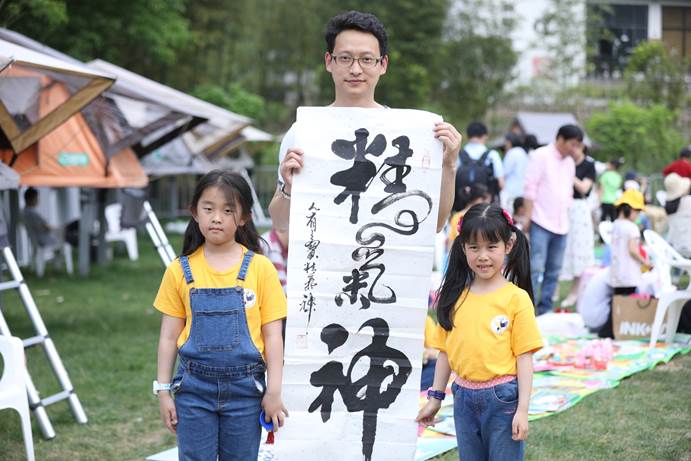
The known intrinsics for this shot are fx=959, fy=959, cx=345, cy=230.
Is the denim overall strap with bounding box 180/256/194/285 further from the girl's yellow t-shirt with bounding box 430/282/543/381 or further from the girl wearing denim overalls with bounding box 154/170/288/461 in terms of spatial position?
the girl's yellow t-shirt with bounding box 430/282/543/381

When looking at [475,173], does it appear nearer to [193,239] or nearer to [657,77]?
[193,239]

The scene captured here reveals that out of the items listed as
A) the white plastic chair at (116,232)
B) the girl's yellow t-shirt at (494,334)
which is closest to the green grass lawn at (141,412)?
the girl's yellow t-shirt at (494,334)

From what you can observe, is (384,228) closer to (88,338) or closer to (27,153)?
(88,338)

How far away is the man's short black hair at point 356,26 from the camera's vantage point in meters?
3.56

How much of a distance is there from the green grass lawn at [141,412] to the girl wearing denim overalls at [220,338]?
2.04 metres

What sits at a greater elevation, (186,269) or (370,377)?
(186,269)

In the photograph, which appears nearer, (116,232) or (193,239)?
(193,239)

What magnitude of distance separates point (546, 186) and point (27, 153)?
16.6 ft

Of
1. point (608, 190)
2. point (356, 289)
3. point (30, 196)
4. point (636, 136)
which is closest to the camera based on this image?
point (356, 289)

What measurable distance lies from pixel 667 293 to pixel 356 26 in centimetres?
542

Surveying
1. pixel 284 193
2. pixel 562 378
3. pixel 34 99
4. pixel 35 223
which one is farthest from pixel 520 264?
pixel 35 223

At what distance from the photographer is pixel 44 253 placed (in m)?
13.8

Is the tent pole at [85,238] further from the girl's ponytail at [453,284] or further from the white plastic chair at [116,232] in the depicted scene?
the girl's ponytail at [453,284]

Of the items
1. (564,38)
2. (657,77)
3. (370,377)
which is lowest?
(370,377)
